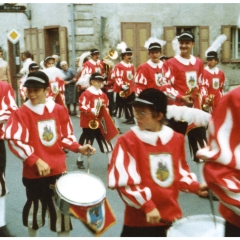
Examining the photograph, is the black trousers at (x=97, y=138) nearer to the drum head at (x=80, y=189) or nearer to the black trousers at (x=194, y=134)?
the black trousers at (x=194, y=134)

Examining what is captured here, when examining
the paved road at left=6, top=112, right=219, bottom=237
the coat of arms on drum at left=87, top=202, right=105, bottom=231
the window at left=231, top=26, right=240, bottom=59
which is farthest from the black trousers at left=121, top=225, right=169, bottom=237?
the window at left=231, top=26, right=240, bottom=59

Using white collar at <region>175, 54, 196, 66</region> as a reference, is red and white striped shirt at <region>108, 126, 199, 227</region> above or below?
below

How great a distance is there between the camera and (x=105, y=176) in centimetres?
749

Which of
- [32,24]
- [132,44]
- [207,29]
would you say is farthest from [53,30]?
[207,29]

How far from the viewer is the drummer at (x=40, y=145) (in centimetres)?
438

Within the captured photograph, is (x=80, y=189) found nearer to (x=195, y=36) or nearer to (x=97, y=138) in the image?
(x=97, y=138)

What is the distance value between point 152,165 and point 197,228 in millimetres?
488

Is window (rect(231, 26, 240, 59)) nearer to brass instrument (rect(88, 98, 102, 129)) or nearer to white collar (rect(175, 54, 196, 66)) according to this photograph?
brass instrument (rect(88, 98, 102, 129))

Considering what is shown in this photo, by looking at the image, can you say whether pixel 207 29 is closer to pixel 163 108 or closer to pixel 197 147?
pixel 197 147

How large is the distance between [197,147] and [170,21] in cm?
1299

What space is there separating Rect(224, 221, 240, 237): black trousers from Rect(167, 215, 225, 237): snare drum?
0.15 metres

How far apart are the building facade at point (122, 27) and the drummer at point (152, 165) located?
14.3m

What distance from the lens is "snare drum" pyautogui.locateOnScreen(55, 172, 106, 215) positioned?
3.75 m

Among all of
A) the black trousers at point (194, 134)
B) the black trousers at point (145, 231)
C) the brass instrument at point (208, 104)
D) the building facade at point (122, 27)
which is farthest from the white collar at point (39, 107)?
the building facade at point (122, 27)
